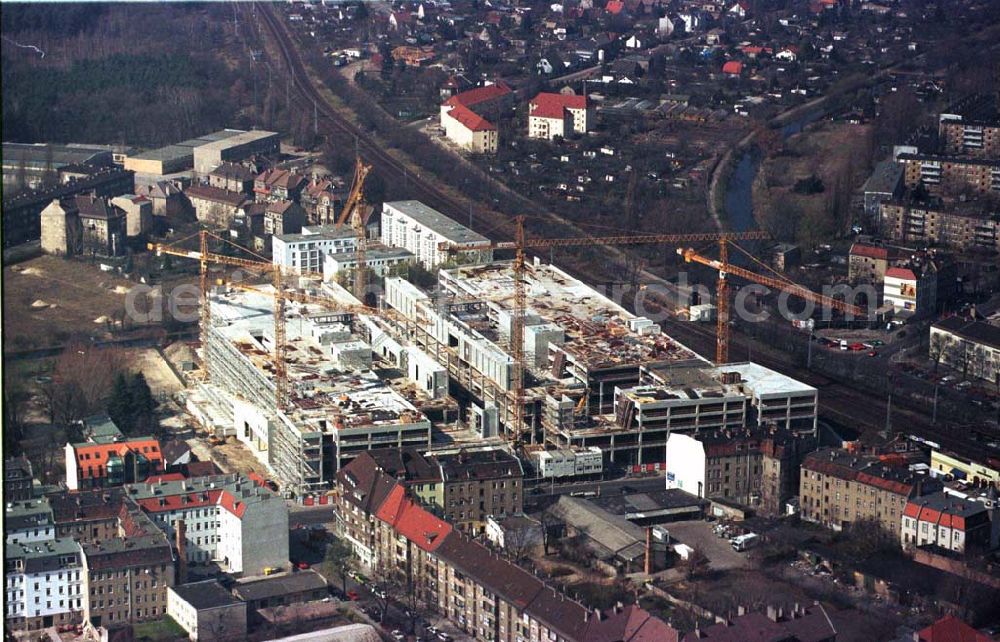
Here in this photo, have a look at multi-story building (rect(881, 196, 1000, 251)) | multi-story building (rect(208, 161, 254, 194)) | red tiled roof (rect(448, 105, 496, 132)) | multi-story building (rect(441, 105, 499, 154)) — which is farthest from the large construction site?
red tiled roof (rect(448, 105, 496, 132))

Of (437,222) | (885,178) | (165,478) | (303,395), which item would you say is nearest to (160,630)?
(165,478)

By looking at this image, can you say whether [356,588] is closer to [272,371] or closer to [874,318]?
[272,371]

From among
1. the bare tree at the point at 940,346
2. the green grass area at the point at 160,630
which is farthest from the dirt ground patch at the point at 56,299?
the bare tree at the point at 940,346

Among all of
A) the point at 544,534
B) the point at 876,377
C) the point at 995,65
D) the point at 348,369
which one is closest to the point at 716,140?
the point at 995,65

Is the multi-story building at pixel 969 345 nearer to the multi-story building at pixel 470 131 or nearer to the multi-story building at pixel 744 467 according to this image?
the multi-story building at pixel 744 467

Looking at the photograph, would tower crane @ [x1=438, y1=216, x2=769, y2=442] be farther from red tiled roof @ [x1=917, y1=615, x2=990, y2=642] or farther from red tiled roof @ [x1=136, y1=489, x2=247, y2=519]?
red tiled roof @ [x1=917, y1=615, x2=990, y2=642]

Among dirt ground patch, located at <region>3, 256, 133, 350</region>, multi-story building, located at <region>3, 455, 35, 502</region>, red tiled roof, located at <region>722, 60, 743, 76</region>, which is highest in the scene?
red tiled roof, located at <region>722, 60, 743, 76</region>
